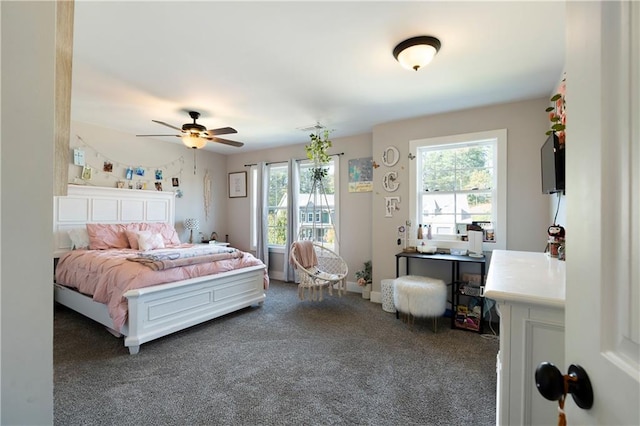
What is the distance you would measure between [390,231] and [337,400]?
241 centimetres

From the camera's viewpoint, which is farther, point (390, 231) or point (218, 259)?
point (390, 231)

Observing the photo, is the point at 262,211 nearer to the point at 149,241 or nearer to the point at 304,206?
the point at 304,206

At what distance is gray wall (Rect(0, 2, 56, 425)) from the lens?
578 mm

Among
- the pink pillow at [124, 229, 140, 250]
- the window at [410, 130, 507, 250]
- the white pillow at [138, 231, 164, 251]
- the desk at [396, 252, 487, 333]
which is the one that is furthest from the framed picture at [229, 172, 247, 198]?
the desk at [396, 252, 487, 333]

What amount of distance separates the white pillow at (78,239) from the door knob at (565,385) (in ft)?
15.6

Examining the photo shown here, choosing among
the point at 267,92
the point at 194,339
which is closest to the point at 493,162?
the point at 267,92

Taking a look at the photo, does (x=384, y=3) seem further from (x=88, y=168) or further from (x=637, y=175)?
(x=88, y=168)

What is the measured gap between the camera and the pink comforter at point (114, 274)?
258 centimetres

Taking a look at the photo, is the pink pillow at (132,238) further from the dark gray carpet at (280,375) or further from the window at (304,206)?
the window at (304,206)

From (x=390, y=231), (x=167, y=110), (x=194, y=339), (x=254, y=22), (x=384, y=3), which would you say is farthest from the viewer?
(x=390, y=231)

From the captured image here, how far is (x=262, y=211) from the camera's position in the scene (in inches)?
211

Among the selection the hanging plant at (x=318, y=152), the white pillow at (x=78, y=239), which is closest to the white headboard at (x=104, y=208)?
the white pillow at (x=78, y=239)

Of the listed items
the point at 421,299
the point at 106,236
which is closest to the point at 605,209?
the point at 421,299

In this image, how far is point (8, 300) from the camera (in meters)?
0.59
